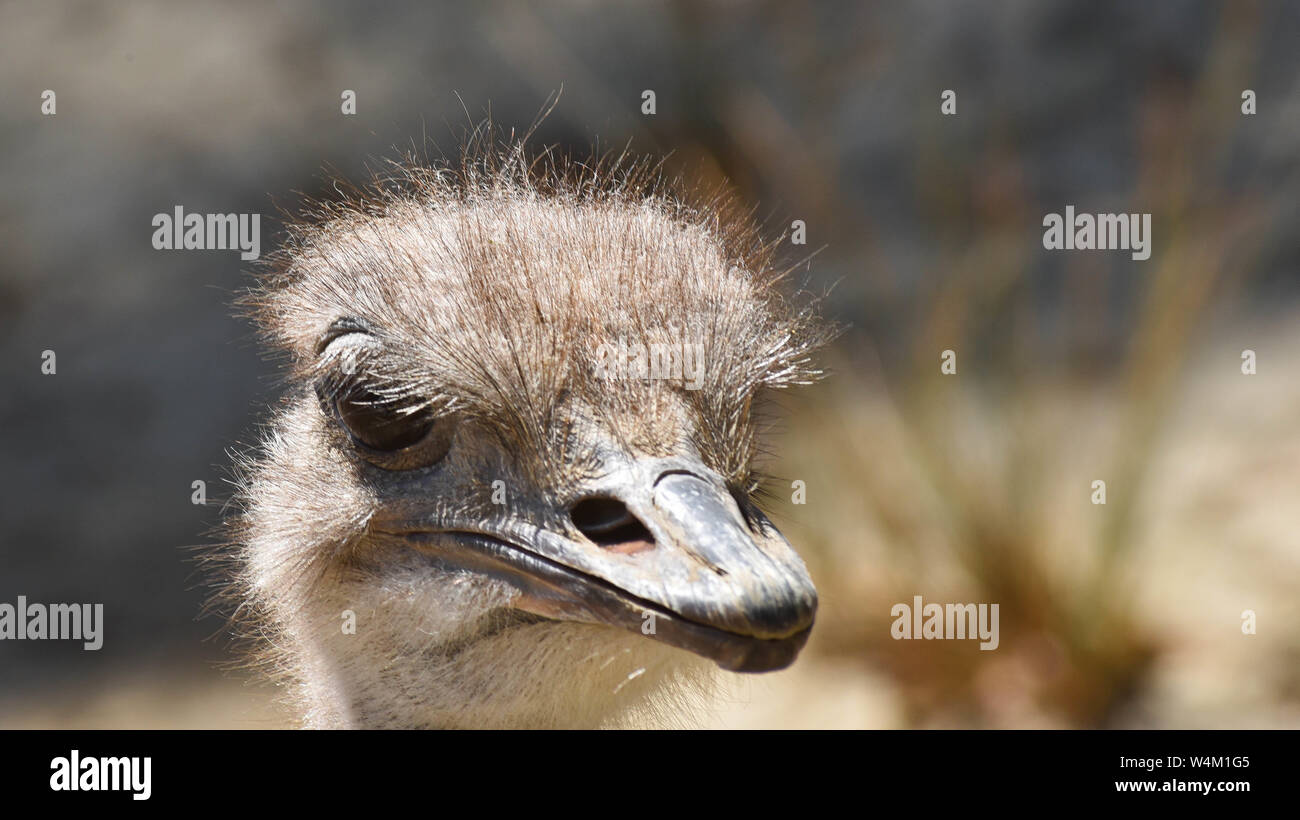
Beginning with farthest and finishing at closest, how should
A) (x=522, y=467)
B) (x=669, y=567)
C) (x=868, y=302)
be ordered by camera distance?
(x=868, y=302) < (x=522, y=467) < (x=669, y=567)

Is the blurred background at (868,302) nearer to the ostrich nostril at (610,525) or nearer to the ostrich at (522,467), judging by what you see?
the ostrich at (522,467)

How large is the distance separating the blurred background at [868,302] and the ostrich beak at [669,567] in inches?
79.1

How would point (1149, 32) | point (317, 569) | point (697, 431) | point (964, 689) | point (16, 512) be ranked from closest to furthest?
point (697, 431)
point (317, 569)
point (964, 689)
point (16, 512)
point (1149, 32)

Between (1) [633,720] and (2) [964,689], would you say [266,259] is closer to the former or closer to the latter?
(1) [633,720]

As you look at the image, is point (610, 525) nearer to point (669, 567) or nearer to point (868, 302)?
point (669, 567)

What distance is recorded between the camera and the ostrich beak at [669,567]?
1.38 m

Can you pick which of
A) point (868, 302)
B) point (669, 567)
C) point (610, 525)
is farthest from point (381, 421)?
point (868, 302)

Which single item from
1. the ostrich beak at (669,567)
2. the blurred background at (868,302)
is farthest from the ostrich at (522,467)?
the blurred background at (868,302)

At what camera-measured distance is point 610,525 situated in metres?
1.54

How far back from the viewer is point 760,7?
6184mm

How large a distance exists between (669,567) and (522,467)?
32cm

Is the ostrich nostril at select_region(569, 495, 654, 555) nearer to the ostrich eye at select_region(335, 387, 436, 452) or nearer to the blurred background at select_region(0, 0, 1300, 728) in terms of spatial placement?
the ostrich eye at select_region(335, 387, 436, 452)
